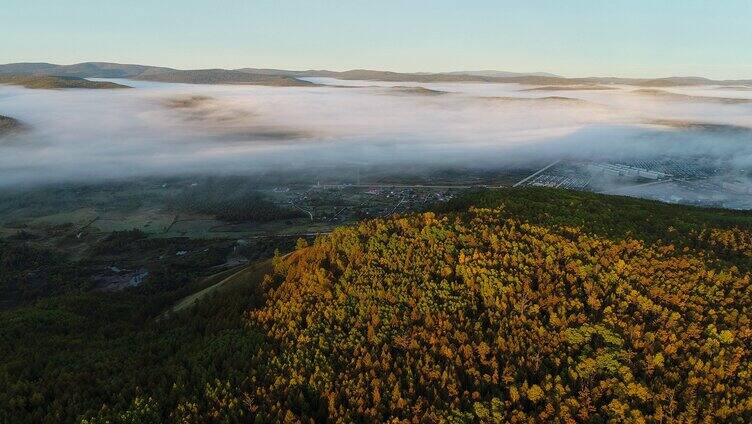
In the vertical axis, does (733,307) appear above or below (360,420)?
above

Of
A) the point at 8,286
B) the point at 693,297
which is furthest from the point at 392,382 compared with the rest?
the point at 8,286

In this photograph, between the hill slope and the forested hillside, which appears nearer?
the hill slope

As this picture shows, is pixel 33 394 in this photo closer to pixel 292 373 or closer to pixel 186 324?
pixel 186 324

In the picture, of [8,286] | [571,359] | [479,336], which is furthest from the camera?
[8,286]

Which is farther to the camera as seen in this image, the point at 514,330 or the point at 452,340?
the point at 452,340

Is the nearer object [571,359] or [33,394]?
[571,359]

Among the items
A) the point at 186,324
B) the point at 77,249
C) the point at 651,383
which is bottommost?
the point at 77,249

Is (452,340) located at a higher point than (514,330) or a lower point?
lower

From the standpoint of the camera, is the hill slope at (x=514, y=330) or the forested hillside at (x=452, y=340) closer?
the hill slope at (x=514, y=330)
